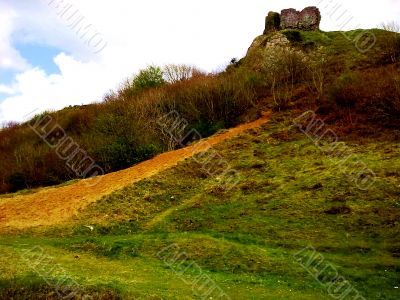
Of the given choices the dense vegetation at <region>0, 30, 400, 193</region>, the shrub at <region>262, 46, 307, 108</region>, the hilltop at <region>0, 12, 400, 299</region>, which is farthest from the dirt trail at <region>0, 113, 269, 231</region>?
the shrub at <region>262, 46, 307, 108</region>

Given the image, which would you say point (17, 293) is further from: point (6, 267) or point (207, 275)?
point (207, 275)

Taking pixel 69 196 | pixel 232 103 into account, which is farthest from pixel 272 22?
pixel 69 196

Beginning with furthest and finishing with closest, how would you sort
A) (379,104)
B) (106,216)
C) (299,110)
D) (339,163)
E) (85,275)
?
(299,110)
(379,104)
(339,163)
(106,216)
(85,275)

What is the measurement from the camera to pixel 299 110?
36.6 metres

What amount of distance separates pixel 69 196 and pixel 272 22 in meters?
40.9

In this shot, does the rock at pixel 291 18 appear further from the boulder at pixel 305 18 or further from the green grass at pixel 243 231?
the green grass at pixel 243 231

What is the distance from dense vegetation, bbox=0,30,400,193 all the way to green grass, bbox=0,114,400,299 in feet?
18.9

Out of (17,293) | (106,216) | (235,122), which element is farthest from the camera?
(235,122)

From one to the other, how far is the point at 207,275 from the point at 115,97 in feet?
128

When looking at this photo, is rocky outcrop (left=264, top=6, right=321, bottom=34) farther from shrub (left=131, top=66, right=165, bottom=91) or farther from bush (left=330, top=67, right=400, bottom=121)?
bush (left=330, top=67, right=400, bottom=121)

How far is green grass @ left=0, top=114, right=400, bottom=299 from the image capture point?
1564 cm

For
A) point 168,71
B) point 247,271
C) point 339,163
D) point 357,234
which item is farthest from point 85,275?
point 168,71

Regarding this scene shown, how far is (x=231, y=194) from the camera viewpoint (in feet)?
85.3

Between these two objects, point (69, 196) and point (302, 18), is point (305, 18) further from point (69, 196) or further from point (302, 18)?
point (69, 196)
